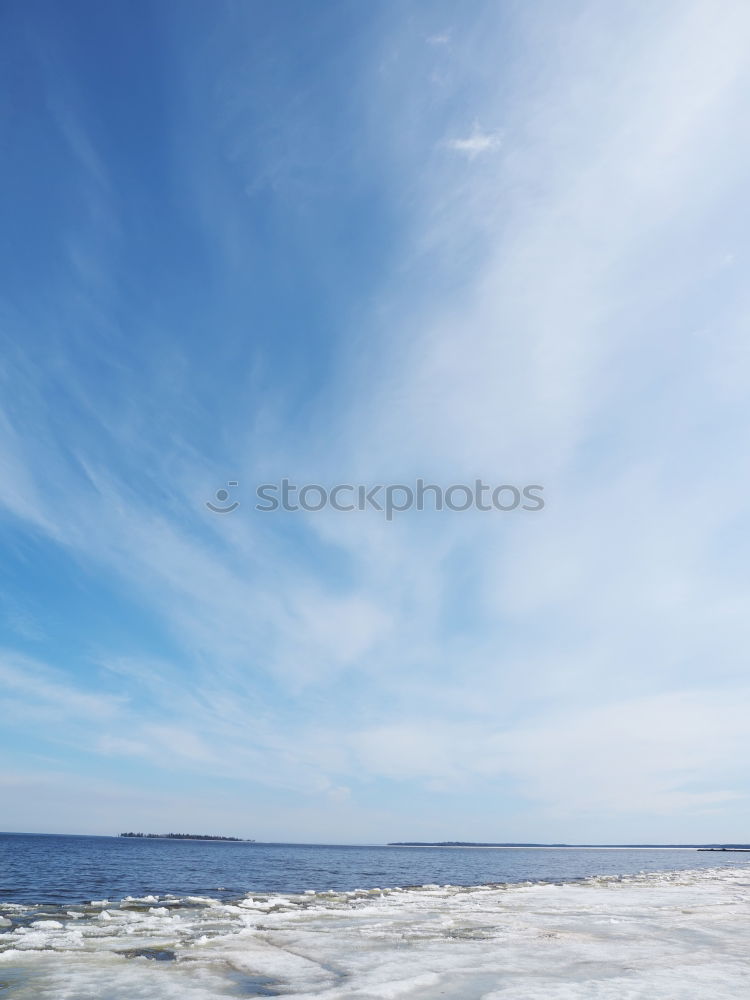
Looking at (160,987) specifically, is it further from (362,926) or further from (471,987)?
(362,926)

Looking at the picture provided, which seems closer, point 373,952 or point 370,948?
point 373,952

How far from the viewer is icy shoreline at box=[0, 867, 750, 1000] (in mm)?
8227

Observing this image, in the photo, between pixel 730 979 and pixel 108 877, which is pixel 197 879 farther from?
pixel 730 979

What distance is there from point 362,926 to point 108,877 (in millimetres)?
24941

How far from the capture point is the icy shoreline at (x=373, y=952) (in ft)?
27.0

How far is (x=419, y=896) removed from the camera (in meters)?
23.7

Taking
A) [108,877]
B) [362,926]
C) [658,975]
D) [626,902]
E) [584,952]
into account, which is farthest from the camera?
[108,877]

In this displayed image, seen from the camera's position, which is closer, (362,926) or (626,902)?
(362,926)

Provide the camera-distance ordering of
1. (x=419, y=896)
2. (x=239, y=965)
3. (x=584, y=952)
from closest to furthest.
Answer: (x=239, y=965), (x=584, y=952), (x=419, y=896)

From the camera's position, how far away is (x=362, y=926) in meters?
14.5

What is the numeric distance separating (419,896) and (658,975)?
17267 millimetres

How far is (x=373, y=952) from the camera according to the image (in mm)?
11102

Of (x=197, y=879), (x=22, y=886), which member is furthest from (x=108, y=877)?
(x=22, y=886)

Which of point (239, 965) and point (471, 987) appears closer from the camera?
point (471, 987)
